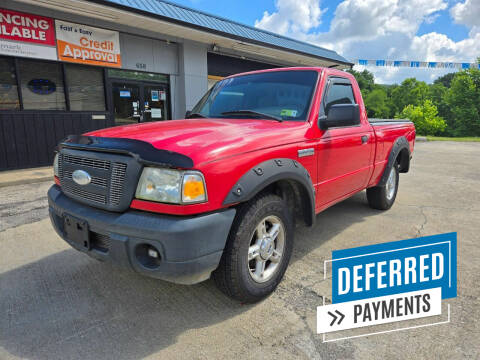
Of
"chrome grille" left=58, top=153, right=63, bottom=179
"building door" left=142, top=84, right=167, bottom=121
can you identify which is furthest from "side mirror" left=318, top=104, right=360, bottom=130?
"building door" left=142, top=84, right=167, bottom=121

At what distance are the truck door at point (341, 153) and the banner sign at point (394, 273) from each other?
0.67 meters

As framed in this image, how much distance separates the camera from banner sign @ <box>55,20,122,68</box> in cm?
782

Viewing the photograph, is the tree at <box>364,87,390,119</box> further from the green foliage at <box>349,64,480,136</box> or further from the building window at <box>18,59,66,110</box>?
the building window at <box>18,59,66,110</box>

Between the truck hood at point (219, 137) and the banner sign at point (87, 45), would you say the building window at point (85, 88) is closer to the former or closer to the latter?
the banner sign at point (87, 45)

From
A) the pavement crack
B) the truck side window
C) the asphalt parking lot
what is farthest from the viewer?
the pavement crack

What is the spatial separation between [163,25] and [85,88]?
9.20ft

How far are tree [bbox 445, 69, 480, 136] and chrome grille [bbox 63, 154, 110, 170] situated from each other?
1630 inches

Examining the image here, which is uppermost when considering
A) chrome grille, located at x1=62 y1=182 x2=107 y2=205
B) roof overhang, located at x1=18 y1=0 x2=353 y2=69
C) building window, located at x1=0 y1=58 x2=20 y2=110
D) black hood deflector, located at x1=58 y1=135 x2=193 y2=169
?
roof overhang, located at x1=18 y1=0 x2=353 y2=69

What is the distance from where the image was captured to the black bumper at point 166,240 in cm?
175

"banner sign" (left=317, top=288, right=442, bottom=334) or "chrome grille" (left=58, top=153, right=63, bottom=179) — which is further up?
"chrome grille" (left=58, top=153, right=63, bottom=179)

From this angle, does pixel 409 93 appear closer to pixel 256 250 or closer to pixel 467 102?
pixel 467 102

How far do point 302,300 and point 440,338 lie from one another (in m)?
0.90

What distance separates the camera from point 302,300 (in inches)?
93.9

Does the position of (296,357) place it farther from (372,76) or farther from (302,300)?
(372,76)
